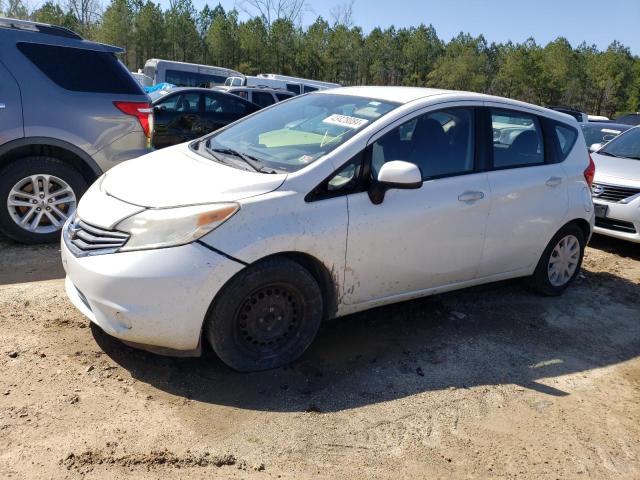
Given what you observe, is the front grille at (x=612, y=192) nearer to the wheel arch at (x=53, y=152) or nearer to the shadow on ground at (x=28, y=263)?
the wheel arch at (x=53, y=152)

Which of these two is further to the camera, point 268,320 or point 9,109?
point 9,109

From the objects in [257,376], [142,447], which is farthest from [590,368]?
[142,447]

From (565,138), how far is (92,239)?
399 cm

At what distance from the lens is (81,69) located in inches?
217

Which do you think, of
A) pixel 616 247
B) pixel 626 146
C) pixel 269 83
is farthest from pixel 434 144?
pixel 269 83

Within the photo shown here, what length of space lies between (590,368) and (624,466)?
1120 millimetres

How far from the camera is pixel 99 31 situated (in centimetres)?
4003

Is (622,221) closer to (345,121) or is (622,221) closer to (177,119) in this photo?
(345,121)

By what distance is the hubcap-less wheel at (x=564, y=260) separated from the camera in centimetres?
500

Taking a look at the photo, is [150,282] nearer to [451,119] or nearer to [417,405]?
[417,405]

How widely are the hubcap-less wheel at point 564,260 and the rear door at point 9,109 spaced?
4867mm

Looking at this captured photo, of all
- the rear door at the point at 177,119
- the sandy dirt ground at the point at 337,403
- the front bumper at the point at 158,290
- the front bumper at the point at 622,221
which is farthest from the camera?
the rear door at the point at 177,119

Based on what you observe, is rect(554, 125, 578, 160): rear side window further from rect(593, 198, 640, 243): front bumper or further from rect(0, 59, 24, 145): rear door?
rect(0, 59, 24, 145): rear door

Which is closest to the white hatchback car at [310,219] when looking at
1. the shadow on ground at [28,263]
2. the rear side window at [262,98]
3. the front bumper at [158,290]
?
the front bumper at [158,290]
